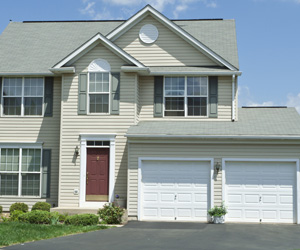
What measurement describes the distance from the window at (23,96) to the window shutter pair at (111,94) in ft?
7.16

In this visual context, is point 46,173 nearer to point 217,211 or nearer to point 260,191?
point 217,211

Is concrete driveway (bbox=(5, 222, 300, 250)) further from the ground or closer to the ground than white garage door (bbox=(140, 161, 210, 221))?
closer to the ground

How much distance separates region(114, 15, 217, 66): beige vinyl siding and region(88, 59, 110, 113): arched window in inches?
80.9

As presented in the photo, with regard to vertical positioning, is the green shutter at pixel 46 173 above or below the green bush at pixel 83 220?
above

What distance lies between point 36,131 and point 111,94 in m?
3.95

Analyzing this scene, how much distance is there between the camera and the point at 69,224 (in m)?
18.3

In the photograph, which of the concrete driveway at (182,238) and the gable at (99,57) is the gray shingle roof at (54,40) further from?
the concrete driveway at (182,238)

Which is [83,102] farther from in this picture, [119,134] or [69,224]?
[69,224]

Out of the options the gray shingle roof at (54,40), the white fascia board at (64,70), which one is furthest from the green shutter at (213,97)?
the white fascia board at (64,70)

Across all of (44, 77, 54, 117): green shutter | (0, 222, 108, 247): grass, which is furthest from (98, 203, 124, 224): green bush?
(44, 77, 54, 117): green shutter

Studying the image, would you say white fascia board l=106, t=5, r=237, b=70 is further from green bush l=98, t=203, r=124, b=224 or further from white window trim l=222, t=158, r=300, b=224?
green bush l=98, t=203, r=124, b=224

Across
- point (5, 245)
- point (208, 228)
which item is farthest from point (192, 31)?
point (5, 245)

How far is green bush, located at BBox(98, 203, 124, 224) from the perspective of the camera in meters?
18.8

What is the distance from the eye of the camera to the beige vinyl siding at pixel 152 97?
22062 mm
